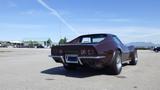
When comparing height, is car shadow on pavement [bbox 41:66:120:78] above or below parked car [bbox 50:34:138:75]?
below

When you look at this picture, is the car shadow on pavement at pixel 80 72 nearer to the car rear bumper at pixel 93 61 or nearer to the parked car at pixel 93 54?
the parked car at pixel 93 54

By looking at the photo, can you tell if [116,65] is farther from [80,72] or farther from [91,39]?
[91,39]

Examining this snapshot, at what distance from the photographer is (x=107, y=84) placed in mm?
8414

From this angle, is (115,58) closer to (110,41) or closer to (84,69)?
(110,41)

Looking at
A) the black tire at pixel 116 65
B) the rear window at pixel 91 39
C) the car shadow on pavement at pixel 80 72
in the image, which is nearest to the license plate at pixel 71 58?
the car shadow on pavement at pixel 80 72

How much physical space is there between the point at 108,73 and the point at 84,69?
168 cm

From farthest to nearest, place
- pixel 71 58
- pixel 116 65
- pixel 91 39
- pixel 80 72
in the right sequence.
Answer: pixel 91 39 → pixel 80 72 → pixel 116 65 → pixel 71 58

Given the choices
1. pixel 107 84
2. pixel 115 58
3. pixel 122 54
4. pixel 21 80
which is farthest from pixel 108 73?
pixel 21 80

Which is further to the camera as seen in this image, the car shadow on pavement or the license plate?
the car shadow on pavement

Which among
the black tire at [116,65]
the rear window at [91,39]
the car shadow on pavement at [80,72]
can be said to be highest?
the rear window at [91,39]

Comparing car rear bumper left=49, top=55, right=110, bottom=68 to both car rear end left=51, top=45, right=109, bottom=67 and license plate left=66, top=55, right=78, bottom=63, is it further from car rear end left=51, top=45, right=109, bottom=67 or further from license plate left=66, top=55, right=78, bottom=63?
license plate left=66, top=55, right=78, bottom=63

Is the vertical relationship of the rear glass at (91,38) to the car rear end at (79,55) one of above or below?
above

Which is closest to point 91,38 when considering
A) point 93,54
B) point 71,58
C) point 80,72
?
point 80,72

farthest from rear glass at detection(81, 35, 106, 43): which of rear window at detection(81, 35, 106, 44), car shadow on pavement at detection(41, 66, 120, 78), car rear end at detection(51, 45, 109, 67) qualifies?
car rear end at detection(51, 45, 109, 67)
